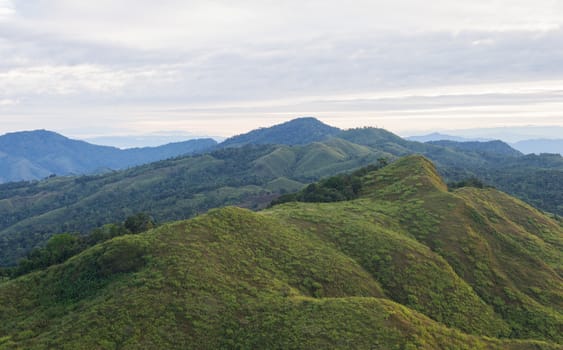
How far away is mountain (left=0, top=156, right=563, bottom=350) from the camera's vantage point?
3966 centimetres

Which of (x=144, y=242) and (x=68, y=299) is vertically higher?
(x=144, y=242)

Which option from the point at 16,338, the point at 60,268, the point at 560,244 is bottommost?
the point at 560,244

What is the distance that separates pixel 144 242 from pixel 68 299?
10.9 m

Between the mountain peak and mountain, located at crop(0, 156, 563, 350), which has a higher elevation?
the mountain peak

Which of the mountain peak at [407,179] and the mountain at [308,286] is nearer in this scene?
the mountain at [308,286]

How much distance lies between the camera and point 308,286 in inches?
2061

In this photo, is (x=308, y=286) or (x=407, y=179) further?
(x=407, y=179)

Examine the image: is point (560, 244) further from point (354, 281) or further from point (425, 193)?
point (354, 281)

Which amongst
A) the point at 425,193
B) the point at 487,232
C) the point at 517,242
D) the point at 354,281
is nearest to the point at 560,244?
the point at 517,242

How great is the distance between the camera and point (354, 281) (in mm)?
55375

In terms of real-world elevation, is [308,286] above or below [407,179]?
below

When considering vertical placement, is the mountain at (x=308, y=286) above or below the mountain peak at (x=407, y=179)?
below

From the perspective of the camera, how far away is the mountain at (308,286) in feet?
130

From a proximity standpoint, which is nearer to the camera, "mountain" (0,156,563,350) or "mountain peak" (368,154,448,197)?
"mountain" (0,156,563,350)
